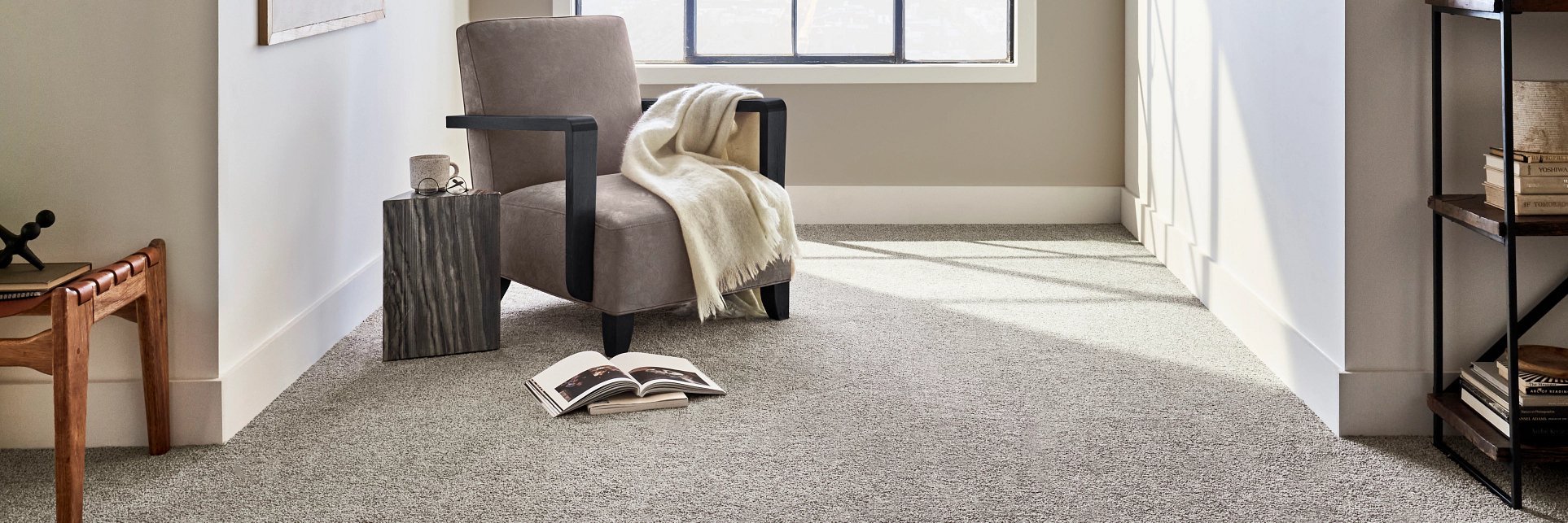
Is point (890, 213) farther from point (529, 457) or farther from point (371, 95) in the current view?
point (529, 457)

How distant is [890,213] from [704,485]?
3.13m

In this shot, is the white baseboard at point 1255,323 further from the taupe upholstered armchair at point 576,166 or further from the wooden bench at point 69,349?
the wooden bench at point 69,349

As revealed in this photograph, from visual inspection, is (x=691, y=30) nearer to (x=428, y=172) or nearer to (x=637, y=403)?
(x=428, y=172)

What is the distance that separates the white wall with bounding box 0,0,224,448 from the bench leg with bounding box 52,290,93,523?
44 centimetres

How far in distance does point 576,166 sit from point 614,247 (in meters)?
0.21

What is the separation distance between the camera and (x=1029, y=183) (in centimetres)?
524

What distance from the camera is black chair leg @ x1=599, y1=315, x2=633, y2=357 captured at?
3.14 meters

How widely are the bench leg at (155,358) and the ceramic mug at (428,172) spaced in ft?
2.59

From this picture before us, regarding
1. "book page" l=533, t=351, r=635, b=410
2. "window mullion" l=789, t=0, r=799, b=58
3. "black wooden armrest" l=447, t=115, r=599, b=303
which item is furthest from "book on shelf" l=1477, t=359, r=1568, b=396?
"window mullion" l=789, t=0, r=799, b=58

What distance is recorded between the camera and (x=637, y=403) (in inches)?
107

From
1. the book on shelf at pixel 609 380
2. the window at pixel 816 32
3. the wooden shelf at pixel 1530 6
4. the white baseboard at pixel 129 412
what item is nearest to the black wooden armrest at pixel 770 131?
the book on shelf at pixel 609 380

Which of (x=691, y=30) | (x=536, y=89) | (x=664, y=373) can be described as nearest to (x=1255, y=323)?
(x=664, y=373)

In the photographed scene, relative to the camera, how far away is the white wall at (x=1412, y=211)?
237 cm

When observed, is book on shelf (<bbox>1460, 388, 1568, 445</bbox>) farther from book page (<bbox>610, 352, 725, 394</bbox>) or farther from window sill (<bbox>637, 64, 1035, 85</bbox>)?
window sill (<bbox>637, 64, 1035, 85</bbox>)
